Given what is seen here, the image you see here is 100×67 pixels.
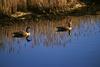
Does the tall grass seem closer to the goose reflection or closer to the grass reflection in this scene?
the grass reflection

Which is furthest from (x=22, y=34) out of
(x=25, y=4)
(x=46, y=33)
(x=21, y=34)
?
(x=25, y=4)

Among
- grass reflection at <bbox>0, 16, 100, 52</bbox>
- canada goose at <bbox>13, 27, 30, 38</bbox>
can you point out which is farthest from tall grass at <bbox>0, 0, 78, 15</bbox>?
canada goose at <bbox>13, 27, 30, 38</bbox>

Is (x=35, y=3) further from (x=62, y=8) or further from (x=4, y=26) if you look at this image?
(x=4, y=26)

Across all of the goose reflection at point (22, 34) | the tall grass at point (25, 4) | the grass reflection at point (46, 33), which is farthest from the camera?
the tall grass at point (25, 4)

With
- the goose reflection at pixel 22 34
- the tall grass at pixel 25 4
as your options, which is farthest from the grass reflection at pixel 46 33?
the tall grass at pixel 25 4

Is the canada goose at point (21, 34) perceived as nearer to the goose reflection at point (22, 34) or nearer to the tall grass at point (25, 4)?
the goose reflection at point (22, 34)

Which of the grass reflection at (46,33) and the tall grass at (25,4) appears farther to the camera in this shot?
the tall grass at (25,4)

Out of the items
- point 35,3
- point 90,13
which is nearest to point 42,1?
point 35,3

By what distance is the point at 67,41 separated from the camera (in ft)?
64.1

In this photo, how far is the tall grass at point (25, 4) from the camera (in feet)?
78.5

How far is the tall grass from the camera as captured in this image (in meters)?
23.9

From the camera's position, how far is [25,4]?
25.2 m

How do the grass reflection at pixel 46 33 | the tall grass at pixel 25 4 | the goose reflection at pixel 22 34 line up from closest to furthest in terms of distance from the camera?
the grass reflection at pixel 46 33
the goose reflection at pixel 22 34
the tall grass at pixel 25 4

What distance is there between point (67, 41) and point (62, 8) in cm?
655
